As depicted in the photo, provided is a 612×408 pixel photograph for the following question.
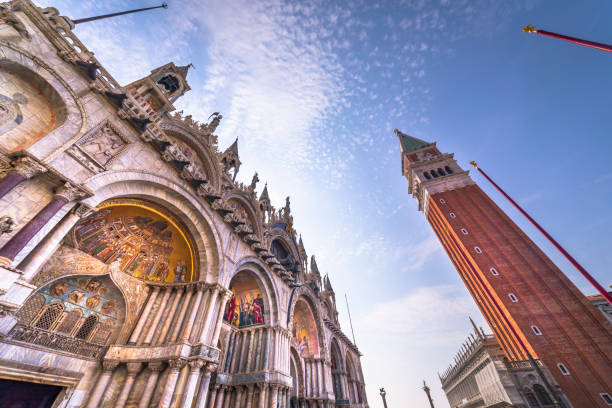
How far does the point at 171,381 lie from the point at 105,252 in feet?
16.2

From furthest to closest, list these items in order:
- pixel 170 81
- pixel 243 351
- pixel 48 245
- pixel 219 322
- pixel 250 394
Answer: pixel 170 81 → pixel 243 351 → pixel 250 394 → pixel 219 322 → pixel 48 245

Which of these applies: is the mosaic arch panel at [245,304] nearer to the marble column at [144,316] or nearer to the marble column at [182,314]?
the marble column at [182,314]

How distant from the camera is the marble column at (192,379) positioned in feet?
24.3

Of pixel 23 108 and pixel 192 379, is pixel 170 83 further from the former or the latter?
pixel 192 379

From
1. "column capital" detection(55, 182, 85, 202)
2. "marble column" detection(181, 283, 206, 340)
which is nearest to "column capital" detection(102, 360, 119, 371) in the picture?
"marble column" detection(181, 283, 206, 340)

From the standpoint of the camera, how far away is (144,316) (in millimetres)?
8805

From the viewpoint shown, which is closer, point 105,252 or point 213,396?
point 105,252

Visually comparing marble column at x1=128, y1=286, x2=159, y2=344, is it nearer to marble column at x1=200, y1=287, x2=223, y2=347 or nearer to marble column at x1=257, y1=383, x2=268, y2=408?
marble column at x1=200, y1=287, x2=223, y2=347

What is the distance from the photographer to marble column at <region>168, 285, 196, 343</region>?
8.42m

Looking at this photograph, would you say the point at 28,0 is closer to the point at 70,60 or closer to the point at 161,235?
the point at 70,60

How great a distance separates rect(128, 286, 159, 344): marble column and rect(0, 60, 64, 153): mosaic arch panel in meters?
6.13

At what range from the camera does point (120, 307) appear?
28.6ft

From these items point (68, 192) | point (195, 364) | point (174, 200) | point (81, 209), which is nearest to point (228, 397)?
point (195, 364)

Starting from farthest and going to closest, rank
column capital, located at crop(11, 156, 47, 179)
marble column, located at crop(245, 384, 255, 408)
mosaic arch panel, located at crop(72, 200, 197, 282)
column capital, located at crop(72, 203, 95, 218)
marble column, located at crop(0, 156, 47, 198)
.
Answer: marble column, located at crop(245, 384, 255, 408) < mosaic arch panel, located at crop(72, 200, 197, 282) < column capital, located at crop(72, 203, 95, 218) < column capital, located at crop(11, 156, 47, 179) < marble column, located at crop(0, 156, 47, 198)
